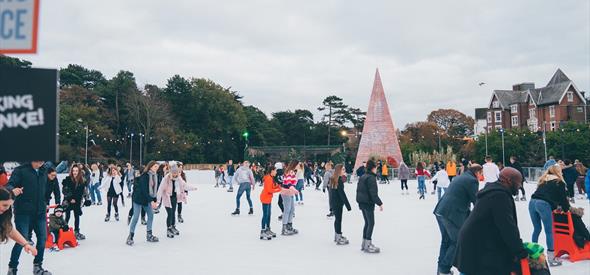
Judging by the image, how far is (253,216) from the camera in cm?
1209

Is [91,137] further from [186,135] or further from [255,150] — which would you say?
[255,150]

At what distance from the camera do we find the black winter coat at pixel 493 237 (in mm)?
3322

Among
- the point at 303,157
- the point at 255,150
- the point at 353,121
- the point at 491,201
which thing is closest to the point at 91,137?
the point at 255,150

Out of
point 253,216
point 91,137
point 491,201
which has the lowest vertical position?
point 253,216

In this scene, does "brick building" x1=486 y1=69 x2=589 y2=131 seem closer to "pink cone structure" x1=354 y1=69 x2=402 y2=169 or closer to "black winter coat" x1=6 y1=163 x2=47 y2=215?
"pink cone structure" x1=354 y1=69 x2=402 y2=169

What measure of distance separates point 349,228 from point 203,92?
182 ft

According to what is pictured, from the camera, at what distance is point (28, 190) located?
5.53 metres

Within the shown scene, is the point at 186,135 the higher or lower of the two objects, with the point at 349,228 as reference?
higher

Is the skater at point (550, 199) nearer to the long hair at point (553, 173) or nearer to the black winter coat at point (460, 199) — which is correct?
the long hair at point (553, 173)

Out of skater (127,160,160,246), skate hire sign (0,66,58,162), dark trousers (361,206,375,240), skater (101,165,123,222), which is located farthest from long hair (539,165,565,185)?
skater (101,165,123,222)

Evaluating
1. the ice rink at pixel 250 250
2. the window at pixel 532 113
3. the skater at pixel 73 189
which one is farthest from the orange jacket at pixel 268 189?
the window at pixel 532 113

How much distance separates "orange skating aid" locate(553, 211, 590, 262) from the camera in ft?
20.2

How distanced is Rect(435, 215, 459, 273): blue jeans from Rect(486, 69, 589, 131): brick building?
51.2 meters

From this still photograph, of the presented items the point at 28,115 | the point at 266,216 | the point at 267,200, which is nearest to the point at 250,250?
the point at 266,216
